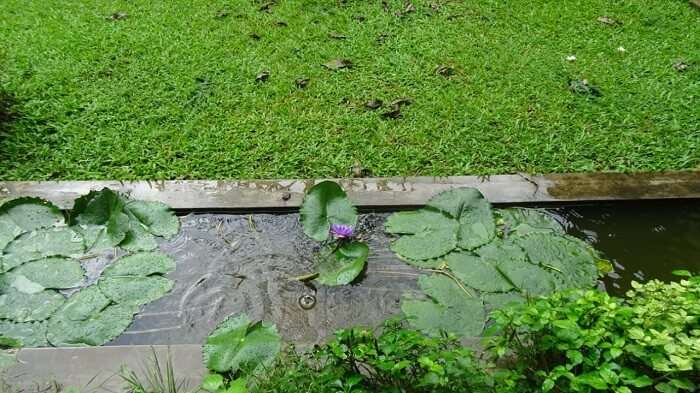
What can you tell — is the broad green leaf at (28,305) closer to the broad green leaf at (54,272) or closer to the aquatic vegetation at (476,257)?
the broad green leaf at (54,272)

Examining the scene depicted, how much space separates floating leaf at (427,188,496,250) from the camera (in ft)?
8.64

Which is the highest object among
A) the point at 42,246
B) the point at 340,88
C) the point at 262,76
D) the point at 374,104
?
the point at 262,76

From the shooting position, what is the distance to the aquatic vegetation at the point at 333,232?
8.20 feet

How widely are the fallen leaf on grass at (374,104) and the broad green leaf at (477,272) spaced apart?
141cm

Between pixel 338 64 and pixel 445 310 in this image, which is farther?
pixel 338 64

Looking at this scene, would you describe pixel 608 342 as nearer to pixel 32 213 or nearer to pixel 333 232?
pixel 333 232

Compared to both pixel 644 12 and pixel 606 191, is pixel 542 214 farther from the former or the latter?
pixel 644 12

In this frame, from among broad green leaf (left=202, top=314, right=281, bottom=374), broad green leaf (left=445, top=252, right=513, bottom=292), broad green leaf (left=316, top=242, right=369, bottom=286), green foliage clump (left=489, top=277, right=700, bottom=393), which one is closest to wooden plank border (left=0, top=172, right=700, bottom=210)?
broad green leaf (left=316, top=242, right=369, bottom=286)

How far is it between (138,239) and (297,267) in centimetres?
83

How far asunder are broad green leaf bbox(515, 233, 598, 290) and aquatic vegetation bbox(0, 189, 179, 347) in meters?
1.80

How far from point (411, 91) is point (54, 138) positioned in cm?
242

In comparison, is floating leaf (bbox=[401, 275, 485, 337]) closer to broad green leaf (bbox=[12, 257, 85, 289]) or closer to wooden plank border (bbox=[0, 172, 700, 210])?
wooden plank border (bbox=[0, 172, 700, 210])

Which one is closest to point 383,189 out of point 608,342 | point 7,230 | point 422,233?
point 422,233

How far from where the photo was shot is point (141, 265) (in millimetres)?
2514
